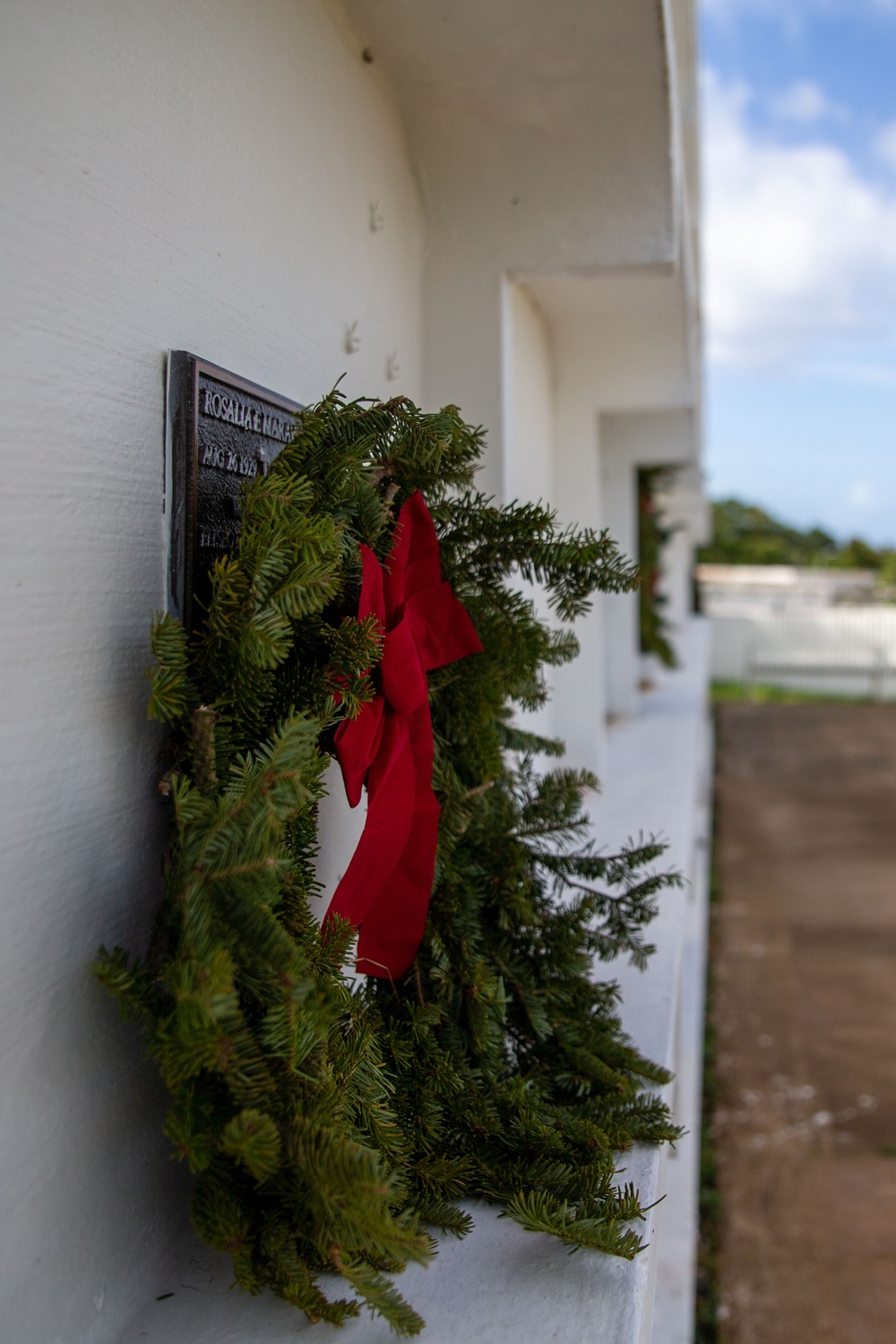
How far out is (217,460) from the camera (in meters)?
1.48

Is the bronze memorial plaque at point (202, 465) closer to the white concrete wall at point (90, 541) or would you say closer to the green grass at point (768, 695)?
the white concrete wall at point (90, 541)

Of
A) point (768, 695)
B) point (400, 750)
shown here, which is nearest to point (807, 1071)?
point (400, 750)

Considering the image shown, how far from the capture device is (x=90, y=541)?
124 cm

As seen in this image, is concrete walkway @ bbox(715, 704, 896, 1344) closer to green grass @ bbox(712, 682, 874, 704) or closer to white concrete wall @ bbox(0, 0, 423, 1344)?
white concrete wall @ bbox(0, 0, 423, 1344)

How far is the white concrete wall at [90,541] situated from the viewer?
112 cm

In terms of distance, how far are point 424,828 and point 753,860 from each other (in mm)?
7530

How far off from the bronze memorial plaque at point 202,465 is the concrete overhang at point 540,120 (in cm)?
99

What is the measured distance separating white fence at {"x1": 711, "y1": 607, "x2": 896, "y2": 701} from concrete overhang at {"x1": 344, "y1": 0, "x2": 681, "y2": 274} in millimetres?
18187

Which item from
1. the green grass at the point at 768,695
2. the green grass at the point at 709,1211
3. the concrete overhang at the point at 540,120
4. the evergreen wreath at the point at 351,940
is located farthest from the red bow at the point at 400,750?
the green grass at the point at 768,695

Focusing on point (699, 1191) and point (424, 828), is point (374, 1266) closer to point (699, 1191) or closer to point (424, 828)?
point (424, 828)

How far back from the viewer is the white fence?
19734 mm

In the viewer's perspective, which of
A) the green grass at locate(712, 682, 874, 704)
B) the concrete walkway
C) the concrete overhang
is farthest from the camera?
the green grass at locate(712, 682, 874, 704)

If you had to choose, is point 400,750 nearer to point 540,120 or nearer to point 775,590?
point 540,120

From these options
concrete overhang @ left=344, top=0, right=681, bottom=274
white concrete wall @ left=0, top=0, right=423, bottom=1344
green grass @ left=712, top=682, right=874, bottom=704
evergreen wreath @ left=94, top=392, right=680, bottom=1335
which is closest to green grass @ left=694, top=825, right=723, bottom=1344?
evergreen wreath @ left=94, top=392, right=680, bottom=1335
